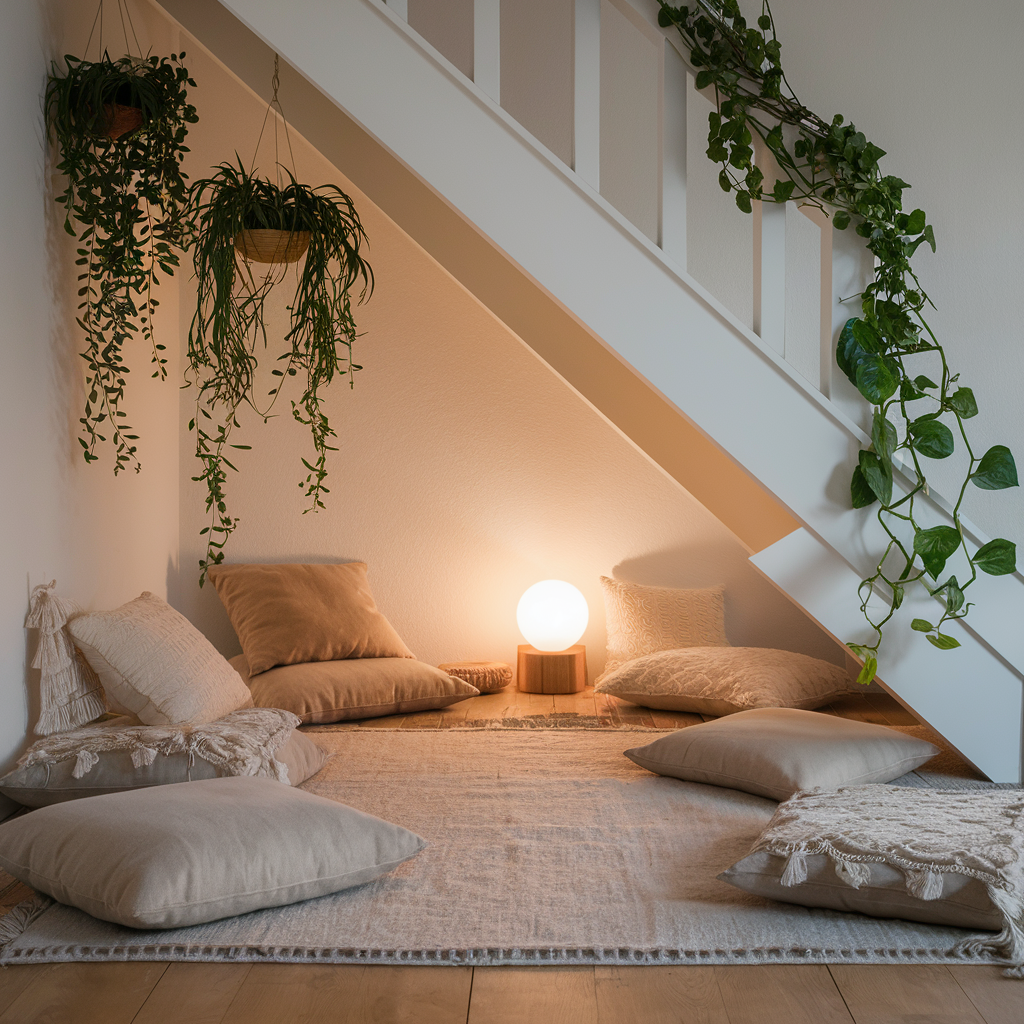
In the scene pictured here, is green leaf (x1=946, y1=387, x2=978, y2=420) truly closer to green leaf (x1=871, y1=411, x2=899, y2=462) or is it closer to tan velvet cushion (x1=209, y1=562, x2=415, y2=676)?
green leaf (x1=871, y1=411, x2=899, y2=462)

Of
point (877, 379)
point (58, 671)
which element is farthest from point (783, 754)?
point (58, 671)

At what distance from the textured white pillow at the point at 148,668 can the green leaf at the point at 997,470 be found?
1.81 m

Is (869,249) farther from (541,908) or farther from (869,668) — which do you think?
(541,908)

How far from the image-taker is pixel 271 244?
272 cm

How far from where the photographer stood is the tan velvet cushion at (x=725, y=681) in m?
2.75

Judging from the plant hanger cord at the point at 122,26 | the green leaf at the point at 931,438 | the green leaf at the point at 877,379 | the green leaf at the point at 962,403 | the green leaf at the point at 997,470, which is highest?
the plant hanger cord at the point at 122,26

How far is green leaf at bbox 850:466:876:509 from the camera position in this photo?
2.11m

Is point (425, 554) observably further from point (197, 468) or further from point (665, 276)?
point (665, 276)

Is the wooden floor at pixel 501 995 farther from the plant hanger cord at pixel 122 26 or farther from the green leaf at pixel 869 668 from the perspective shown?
the plant hanger cord at pixel 122 26

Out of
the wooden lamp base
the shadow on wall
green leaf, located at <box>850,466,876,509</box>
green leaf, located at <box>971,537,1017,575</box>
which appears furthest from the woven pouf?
green leaf, located at <box>971,537,1017,575</box>

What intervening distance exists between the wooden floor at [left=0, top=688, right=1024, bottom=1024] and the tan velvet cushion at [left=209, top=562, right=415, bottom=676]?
5.51 feet

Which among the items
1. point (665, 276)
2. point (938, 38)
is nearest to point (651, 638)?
point (665, 276)

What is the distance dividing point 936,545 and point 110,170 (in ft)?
6.94

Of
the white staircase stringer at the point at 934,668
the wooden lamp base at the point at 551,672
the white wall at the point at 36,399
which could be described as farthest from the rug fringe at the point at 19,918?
the wooden lamp base at the point at 551,672
